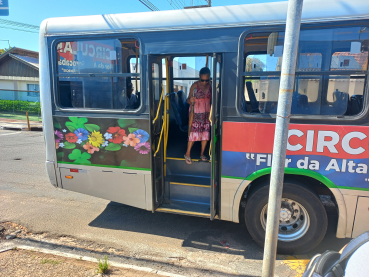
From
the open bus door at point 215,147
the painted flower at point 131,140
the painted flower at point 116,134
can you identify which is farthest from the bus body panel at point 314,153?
the painted flower at point 116,134

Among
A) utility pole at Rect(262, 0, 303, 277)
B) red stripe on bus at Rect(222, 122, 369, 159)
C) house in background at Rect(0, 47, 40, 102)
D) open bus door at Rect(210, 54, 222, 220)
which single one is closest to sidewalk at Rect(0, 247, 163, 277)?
open bus door at Rect(210, 54, 222, 220)

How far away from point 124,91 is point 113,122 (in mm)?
489

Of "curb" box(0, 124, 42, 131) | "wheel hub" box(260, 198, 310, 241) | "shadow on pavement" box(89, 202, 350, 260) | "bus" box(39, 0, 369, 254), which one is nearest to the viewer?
"bus" box(39, 0, 369, 254)

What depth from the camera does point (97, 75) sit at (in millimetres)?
3986

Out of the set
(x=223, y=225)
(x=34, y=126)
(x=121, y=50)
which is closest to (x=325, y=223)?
(x=223, y=225)

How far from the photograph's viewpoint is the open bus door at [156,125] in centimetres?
384

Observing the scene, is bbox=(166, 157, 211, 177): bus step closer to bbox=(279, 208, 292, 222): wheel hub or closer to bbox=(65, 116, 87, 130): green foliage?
bbox=(279, 208, 292, 222): wheel hub

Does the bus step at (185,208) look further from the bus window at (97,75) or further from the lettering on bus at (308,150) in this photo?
the bus window at (97,75)

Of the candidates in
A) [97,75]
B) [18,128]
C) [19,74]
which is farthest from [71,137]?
[19,74]

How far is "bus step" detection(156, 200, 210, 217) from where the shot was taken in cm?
391

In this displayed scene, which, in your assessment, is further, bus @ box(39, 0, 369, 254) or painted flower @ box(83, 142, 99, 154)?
painted flower @ box(83, 142, 99, 154)

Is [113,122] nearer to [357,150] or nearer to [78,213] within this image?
[78,213]

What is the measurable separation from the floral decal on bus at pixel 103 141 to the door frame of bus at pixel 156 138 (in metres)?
0.11

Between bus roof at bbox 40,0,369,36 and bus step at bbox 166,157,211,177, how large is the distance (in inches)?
78.9
